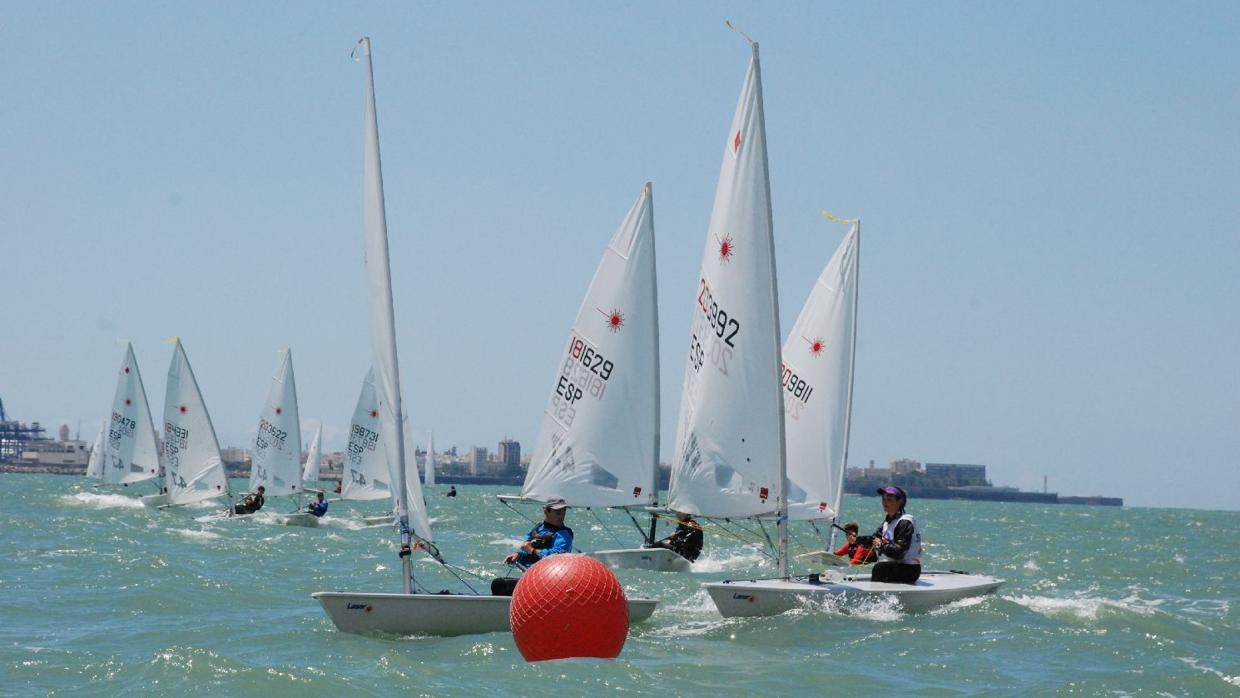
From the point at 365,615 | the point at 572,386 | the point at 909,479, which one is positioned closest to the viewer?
the point at 365,615

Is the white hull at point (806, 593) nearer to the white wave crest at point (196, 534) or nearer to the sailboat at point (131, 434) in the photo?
the white wave crest at point (196, 534)

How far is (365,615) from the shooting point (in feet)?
41.5

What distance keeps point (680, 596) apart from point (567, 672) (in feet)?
23.8

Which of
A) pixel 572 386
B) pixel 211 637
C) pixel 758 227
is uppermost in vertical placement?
pixel 758 227

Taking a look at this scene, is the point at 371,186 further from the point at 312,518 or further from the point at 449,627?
the point at 312,518

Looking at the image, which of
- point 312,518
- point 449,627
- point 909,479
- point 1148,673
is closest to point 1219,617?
point 1148,673

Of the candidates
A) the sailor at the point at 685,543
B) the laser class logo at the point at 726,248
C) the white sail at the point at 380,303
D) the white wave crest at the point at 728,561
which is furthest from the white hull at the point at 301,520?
the white sail at the point at 380,303

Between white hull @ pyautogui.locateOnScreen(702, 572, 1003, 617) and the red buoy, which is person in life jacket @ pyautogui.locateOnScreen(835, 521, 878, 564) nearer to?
white hull @ pyautogui.locateOnScreen(702, 572, 1003, 617)

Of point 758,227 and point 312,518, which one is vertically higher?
point 758,227

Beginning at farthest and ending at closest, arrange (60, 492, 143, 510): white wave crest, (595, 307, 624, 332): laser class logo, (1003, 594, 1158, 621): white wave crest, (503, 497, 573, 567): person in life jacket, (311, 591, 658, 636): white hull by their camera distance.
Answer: (60, 492, 143, 510): white wave crest, (595, 307, 624, 332): laser class logo, (1003, 594, 1158, 621): white wave crest, (503, 497, 573, 567): person in life jacket, (311, 591, 658, 636): white hull

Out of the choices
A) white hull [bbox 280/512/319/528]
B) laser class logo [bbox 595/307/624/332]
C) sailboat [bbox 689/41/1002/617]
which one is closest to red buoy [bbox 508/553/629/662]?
sailboat [bbox 689/41/1002/617]

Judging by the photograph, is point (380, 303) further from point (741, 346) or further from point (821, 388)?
point (821, 388)

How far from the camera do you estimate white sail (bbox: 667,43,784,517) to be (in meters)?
15.3

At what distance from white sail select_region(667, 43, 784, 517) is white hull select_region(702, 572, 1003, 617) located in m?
1.31
